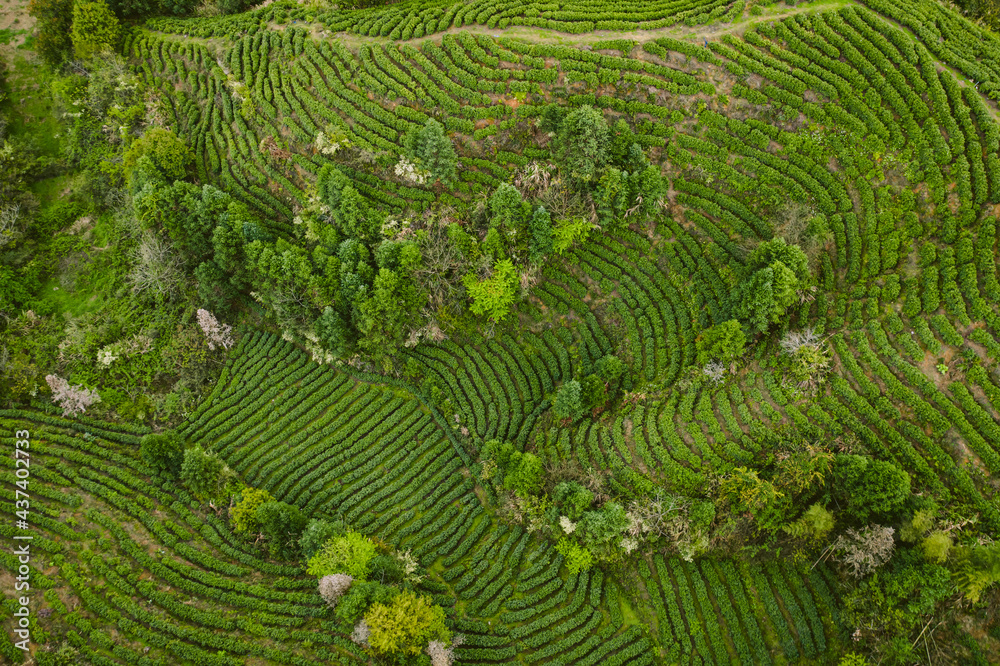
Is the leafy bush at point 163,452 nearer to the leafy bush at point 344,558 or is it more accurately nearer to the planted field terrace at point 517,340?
the planted field terrace at point 517,340

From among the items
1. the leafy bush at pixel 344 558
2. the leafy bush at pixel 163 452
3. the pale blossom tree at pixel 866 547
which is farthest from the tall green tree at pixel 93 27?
the pale blossom tree at pixel 866 547

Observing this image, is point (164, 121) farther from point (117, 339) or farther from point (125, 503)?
point (125, 503)

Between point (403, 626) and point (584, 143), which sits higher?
point (584, 143)

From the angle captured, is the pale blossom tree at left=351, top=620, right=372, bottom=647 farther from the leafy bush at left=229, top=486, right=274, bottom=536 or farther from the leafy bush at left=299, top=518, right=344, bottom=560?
the leafy bush at left=229, top=486, right=274, bottom=536

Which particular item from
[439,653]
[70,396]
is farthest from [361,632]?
[70,396]

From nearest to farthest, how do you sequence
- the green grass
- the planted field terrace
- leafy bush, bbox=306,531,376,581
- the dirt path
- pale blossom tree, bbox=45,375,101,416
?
the planted field terrace, leafy bush, bbox=306,531,376,581, the dirt path, pale blossom tree, bbox=45,375,101,416, the green grass

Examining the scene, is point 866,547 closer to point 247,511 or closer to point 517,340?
point 517,340

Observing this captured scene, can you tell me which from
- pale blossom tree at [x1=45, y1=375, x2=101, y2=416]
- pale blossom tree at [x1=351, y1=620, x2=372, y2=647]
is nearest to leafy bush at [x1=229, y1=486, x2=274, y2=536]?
pale blossom tree at [x1=351, y1=620, x2=372, y2=647]
